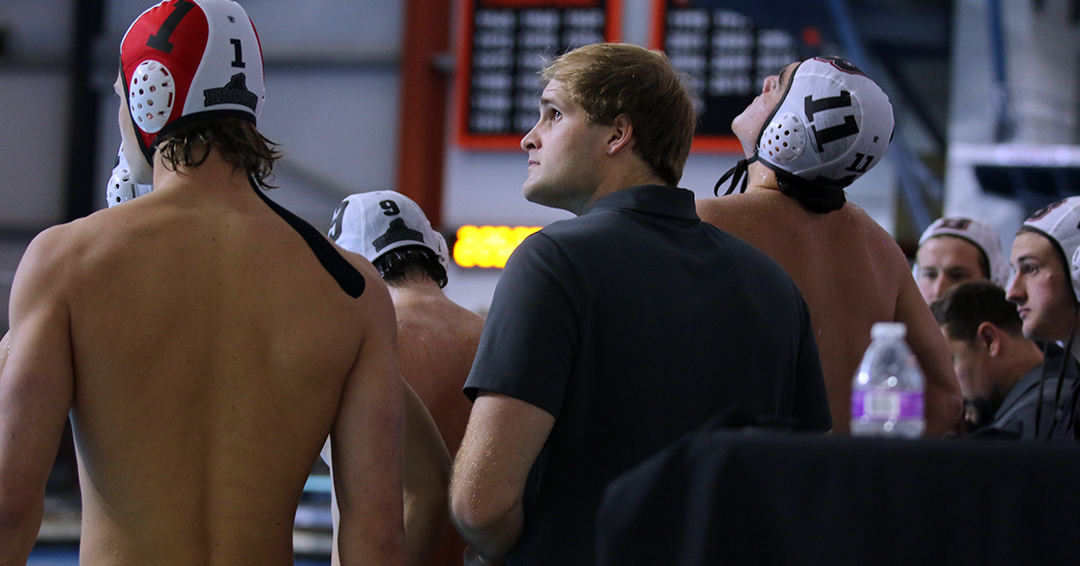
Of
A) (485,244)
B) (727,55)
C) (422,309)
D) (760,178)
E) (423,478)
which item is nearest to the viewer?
(423,478)

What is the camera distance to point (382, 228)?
2281 millimetres

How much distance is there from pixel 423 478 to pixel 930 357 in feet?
3.60

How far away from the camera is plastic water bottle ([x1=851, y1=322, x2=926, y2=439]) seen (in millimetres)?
1776

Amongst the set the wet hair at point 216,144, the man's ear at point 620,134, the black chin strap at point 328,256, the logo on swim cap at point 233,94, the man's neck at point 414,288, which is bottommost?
the man's neck at point 414,288

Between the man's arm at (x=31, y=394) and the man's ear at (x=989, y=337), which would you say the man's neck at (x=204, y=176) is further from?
the man's ear at (x=989, y=337)

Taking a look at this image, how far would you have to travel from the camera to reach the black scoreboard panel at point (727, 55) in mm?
8102

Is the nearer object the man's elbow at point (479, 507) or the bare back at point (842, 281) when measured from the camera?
the man's elbow at point (479, 507)

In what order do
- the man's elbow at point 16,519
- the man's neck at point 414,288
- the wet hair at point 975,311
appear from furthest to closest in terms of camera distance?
the wet hair at point 975,311, the man's neck at point 414,288, the man's elbow at point 16,519

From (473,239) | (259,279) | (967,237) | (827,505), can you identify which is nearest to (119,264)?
(259,279)

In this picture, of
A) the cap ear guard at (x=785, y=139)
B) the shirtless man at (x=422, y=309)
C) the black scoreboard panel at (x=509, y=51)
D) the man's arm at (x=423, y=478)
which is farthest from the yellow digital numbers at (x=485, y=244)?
the man's arm at (x=423, y=478)

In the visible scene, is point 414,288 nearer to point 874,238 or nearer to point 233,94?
point 233,94

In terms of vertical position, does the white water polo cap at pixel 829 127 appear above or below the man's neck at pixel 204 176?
above

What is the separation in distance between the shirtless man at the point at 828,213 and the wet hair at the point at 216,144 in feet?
2.83

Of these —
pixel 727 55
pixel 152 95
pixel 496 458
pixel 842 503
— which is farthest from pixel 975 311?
pixel 727 55
